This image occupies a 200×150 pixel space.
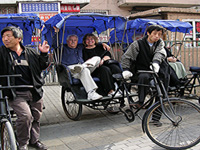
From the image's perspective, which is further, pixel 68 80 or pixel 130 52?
pixel 68 80

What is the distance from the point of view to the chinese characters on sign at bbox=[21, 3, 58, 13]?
13141 millimetres

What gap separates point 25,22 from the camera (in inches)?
242

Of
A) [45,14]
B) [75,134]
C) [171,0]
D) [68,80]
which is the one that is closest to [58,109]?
[68,80]

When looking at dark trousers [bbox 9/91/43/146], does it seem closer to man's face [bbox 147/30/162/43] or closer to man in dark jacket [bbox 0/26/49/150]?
man in dark jacket [bbox 0/26/49/150]

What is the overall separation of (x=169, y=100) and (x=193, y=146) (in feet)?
2.34

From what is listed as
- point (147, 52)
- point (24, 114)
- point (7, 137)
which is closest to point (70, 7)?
point (147, 52)

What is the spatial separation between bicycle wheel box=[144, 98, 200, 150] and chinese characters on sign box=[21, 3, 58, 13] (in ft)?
37.2

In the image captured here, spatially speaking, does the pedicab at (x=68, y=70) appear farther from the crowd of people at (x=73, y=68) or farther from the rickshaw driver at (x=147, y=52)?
the rickshaw driver at (x=147, y=52)

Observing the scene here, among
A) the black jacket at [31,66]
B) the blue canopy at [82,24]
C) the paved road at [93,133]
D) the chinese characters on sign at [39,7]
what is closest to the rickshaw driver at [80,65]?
the blue canopy at [82,24]

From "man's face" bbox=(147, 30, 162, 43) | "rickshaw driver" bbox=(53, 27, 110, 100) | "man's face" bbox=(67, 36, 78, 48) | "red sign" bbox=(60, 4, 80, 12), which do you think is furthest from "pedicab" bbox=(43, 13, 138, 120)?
Result: "red sign" bbox=(60, 4, 80, 12)

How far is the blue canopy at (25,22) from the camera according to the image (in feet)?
17.6

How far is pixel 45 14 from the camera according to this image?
13.5m

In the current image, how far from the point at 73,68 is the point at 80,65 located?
172mm

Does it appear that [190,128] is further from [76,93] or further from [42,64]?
[42,64]
